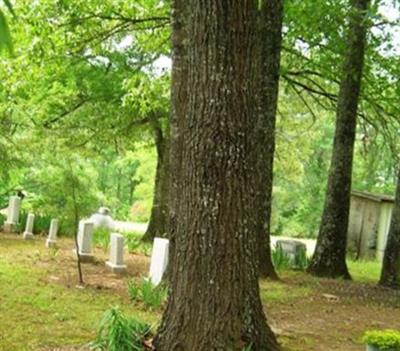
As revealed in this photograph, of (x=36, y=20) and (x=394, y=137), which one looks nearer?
(x=36, y=20)

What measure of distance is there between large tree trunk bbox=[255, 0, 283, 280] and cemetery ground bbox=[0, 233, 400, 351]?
2.56ft

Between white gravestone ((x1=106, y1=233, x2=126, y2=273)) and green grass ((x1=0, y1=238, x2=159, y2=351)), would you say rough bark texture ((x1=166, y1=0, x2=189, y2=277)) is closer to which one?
green grass ((x1=0, y1=238, x2=159, y2=351))

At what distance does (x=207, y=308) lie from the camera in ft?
15.3

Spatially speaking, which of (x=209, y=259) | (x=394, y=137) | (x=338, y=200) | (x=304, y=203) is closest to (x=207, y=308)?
(x=209, y=259)

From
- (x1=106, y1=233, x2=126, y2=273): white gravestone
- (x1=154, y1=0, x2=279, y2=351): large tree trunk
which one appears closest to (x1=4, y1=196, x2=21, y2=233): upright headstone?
(x1=106, y1=233, x2=126, y2=273): white gravestone

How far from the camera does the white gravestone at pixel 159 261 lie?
8.79 metres

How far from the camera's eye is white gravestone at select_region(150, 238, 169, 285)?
879 centimetres

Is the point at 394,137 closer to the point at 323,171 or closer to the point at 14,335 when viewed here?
the point at 14,335

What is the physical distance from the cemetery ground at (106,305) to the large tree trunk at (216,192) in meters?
1.19

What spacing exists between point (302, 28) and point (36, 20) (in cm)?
546

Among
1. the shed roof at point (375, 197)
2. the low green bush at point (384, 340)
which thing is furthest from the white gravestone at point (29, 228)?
the shed roof at point (375, 197)

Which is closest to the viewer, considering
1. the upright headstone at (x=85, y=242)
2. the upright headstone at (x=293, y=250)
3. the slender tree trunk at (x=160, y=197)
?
the upright headstone at (x=85, y=242)

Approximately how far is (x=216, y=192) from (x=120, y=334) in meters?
1.44

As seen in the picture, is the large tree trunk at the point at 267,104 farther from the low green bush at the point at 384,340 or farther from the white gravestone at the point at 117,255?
the low green bush at the point at 384,340
